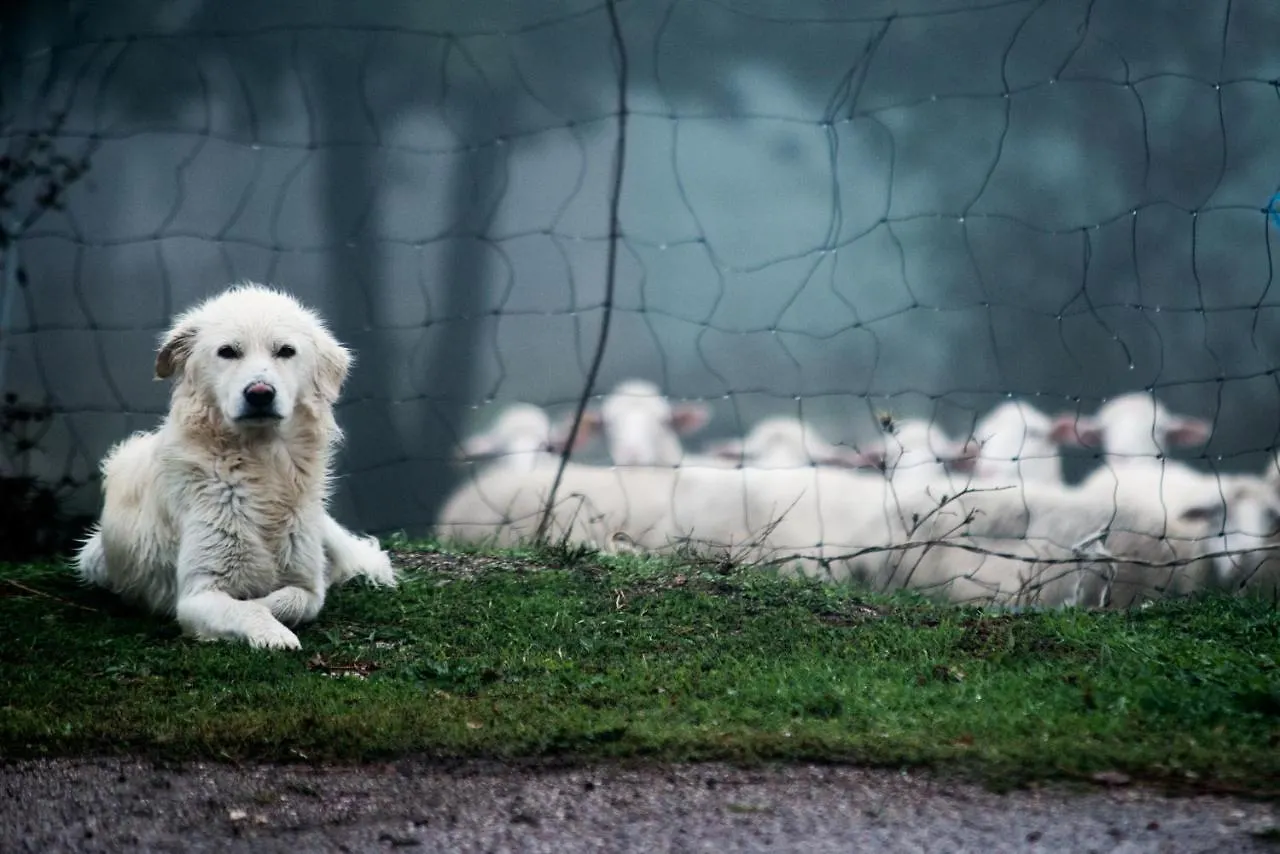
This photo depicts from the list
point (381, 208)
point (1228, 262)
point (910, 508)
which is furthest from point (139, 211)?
point (1228, 262)

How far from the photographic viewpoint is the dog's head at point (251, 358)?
16.4ft

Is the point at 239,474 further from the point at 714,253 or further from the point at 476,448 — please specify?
the point at 714,253

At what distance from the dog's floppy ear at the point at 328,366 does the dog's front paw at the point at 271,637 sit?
96cm

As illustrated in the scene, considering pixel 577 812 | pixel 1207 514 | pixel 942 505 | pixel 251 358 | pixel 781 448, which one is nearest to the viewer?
pixel 577 812

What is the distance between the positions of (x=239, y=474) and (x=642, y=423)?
2.16m

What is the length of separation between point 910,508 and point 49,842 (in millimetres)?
4350

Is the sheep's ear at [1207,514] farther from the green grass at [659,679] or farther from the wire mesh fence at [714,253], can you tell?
the green grass at [659,679]

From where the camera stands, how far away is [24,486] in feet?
22.7

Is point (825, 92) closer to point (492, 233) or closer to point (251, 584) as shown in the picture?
point (492, 233)

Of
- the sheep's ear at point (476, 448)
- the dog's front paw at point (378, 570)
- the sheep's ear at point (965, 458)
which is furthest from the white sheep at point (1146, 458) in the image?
the dog's front paw at point (378, 570)

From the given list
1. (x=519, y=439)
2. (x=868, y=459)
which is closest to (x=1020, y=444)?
(x=868, y=459)

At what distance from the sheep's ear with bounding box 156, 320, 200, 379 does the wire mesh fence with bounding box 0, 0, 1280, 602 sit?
5.48ft

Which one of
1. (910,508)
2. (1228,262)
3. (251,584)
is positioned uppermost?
(1228,262)

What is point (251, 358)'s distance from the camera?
16.7ft
